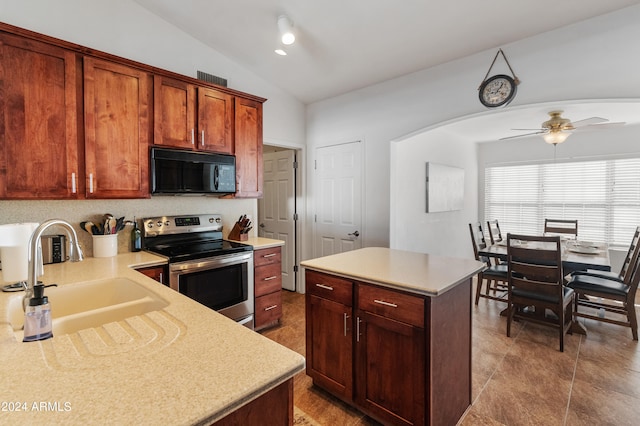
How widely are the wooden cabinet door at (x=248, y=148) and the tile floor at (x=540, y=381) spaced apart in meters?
1.57

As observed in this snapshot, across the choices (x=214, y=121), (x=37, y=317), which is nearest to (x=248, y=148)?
(x=214, y=121)

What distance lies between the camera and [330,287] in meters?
2.06

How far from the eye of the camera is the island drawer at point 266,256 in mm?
3165

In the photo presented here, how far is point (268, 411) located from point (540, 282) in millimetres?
2971

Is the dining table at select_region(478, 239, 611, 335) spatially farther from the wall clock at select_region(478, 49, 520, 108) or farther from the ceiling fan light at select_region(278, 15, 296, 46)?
the ceiling fan light at select_region(278, 15, 296, 46)

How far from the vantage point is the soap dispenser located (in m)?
1.02

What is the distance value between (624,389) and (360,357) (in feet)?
6.49

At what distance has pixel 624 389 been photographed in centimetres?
223

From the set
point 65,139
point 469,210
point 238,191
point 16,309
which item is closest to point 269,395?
point 16,309

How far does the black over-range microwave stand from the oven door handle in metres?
0.69

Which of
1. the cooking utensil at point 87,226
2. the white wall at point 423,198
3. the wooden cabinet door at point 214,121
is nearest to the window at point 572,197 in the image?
the white wall at point 423,198

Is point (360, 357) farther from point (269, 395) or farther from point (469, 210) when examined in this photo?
point (469, 210)

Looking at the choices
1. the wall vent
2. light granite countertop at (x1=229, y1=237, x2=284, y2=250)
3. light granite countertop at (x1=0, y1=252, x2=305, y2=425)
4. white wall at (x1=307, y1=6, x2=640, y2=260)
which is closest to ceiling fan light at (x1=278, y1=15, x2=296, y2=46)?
the wall vent

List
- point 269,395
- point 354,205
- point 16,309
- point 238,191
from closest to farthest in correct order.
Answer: point 269,395 → point 16,309 → point 238,191 → point 354,205
